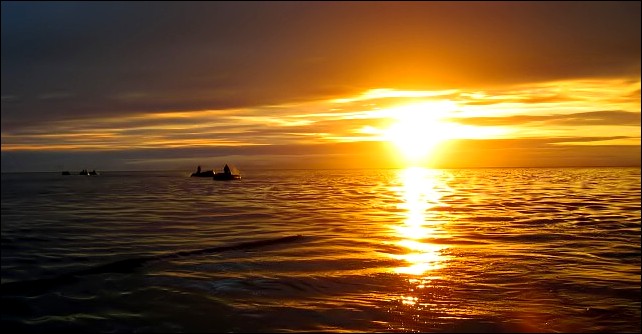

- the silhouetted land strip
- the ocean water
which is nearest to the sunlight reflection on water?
the ocean water

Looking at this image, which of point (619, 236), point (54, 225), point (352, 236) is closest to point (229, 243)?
point (352, 236)

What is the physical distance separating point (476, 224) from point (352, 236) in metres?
7.70

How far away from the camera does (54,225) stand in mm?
27781

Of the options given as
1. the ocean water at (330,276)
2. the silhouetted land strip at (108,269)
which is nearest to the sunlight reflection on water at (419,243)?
the ocean water at (330,276)

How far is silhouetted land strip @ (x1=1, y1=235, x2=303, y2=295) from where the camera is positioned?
13.6m

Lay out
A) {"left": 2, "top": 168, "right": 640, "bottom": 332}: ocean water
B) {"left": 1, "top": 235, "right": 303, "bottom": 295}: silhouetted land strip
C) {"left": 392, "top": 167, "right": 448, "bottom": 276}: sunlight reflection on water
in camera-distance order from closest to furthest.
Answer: {"left": 2, "top": 168, "right": 640, "bottom": 332}: ocean water < {"left": 1, "top": 235, "right": 303, "bottom": 295}: silhouetted land strip < {"left": 392, "top": 167, "right": 448, "bottom": 276}: sunlight reflection on water

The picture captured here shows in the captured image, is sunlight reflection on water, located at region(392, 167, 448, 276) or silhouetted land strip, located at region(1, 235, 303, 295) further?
sunlight reflection on water, located at region(392, 167, 448, 276)

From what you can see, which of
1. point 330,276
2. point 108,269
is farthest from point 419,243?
point 108,269

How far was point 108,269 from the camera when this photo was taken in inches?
614

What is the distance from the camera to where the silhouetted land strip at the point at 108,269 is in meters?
13.6

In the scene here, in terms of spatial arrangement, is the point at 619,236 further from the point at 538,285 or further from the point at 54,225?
the point at 54,225

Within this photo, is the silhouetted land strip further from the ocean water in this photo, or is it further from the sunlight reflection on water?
the sunlight reflection on water

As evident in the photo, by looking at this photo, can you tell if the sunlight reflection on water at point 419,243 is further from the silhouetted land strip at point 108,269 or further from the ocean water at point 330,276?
the silhouetted land strip at point 108,269

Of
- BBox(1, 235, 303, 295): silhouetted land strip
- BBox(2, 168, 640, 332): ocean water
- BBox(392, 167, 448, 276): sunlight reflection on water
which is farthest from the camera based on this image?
BBox(392, 167, 448, 276): sunlight reflection on water
